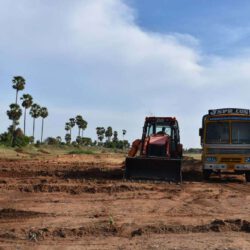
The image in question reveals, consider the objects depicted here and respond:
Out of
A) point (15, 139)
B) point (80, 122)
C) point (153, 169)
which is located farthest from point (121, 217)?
point (80, 122)

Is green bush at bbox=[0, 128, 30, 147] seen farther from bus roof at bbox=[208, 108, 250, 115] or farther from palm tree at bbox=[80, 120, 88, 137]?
palm tree at bbox=[80, 120, 88, 137]

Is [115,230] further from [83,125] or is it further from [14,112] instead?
[83,125]

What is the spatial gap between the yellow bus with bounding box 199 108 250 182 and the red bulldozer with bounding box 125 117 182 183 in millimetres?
1336

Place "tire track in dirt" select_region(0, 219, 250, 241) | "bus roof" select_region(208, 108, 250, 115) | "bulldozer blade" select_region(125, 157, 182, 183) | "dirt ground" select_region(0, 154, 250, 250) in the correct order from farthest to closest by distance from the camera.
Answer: "bus roof" select_region(208, 108, 250, 115) < "bulldozer blade" select_region(125, 157, 182, 183) < "tire track in dirt" select_region(0, 219, 250, 241) < "dirt ground" select_region(0, 154, 250, 250)

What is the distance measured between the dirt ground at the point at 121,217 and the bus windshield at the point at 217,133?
3.65 meters

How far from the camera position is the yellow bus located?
2052 centimetres

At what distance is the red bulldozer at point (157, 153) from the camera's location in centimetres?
1959

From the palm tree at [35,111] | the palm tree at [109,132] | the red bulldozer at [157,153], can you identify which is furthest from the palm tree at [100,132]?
the red bulldozer at [157,153]

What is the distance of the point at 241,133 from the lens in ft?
68.1

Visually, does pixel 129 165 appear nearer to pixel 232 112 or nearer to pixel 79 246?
pixel 232 112

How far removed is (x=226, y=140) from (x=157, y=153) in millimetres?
2938

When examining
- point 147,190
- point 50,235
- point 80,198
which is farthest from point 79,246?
point 147,190

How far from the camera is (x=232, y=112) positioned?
21234mm

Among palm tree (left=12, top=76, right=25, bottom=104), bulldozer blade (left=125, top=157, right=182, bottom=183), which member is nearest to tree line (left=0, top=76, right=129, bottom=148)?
palm tree (left=12, top=76, right=25, bottom=104)
